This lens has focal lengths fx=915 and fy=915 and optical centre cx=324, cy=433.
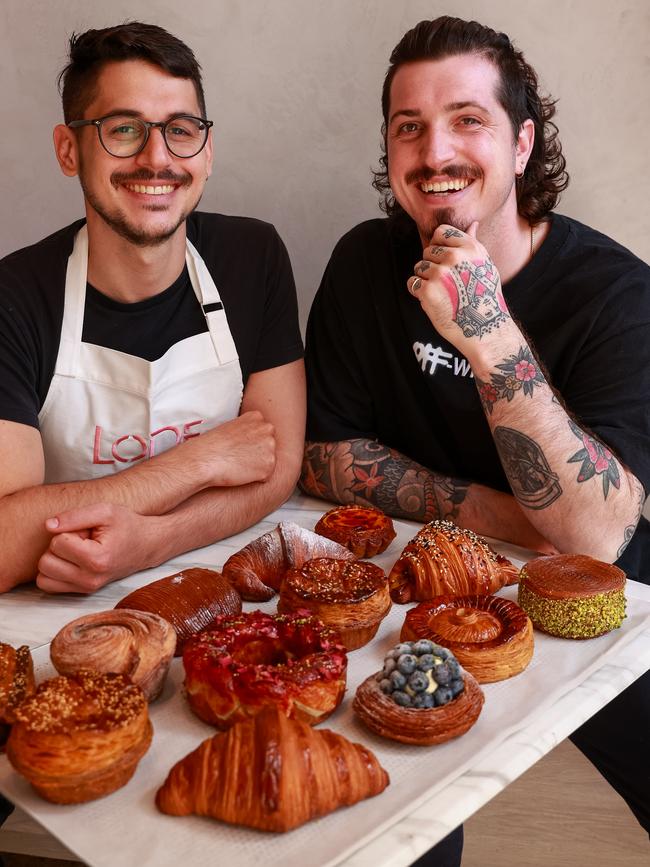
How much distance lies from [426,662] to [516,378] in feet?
2.39

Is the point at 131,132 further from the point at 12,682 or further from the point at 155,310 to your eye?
the point at 12,682

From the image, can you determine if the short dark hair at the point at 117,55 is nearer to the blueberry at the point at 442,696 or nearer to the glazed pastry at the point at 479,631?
the glazed pastry at the point at 479,631

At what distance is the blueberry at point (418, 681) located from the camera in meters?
1.24

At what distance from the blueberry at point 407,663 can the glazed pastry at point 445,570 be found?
0.33 m

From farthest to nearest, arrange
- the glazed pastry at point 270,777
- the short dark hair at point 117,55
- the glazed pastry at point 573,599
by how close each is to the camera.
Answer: the short dark hair at point 117,55 → the glazed pastry at point 573,599 → the glazed pastry at point 270,777

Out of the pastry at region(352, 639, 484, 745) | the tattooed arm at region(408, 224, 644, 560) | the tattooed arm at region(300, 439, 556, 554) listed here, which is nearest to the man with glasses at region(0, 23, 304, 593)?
the tattooed arm at region(300, 439, 556, 554)

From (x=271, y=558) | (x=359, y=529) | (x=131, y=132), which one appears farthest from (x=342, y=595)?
(x=131, y=132)

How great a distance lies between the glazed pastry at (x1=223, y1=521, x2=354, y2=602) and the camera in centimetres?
162

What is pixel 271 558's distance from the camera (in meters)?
1.65

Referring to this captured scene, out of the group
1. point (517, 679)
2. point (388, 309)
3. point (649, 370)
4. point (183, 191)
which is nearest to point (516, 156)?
point (388, 309)

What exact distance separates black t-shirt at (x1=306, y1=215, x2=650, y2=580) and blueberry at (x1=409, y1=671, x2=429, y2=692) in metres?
0.77

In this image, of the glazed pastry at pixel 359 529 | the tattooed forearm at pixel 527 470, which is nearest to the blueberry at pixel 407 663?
the glazed pastry at pixel 359 529

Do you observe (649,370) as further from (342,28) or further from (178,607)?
(342,28)

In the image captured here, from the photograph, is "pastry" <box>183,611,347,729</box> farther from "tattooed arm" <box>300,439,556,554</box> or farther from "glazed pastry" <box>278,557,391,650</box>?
"tattooed arm" <box>300,439,556,554</box>
